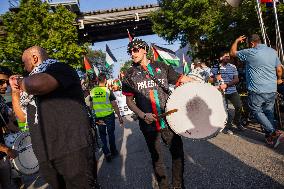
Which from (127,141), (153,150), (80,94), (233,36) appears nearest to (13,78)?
(80,94)

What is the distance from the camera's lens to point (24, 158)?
A: 18.4ft

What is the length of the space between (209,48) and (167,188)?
2762 centimetres

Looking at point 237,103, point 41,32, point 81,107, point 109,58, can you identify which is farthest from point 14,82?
point 41,32

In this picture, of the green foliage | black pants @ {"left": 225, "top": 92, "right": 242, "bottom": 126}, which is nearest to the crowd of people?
black pants @ {"left": 225, "top": 92, "right": 242, "bottom": 126}

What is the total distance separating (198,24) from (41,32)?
14330mm

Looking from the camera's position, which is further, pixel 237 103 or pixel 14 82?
pixel 237 103

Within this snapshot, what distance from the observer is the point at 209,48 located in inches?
1191

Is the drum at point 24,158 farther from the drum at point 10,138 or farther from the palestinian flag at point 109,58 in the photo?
the palestinian flag at point 109,58

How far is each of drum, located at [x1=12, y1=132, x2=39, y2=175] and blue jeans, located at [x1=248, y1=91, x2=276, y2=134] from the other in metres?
4.17

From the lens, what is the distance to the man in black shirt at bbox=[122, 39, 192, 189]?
3.84 m

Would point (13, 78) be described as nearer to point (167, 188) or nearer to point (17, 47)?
point (167, 188)

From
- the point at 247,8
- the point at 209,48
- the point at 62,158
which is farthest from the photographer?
the point at 209,48

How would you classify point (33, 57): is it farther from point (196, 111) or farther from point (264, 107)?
point (264, 107)

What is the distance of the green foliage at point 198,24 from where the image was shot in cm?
2575
